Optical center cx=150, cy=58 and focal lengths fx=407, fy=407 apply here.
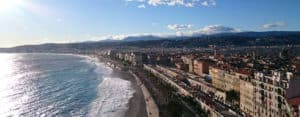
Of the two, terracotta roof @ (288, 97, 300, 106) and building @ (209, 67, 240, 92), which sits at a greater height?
terracotta roof @ (288, 97, 300, 106)

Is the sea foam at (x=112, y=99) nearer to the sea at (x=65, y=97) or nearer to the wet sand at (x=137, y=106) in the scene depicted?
the sea at (x=65, y=97)

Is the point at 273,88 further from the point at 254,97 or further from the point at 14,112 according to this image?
the point at 14,112

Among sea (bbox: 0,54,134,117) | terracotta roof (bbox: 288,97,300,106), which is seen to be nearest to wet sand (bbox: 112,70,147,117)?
sea (bbox: 0,54,134,117)

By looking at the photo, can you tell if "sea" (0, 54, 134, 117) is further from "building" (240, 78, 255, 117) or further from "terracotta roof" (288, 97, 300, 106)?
"terracotta roof" (288, 97, 300, 106)

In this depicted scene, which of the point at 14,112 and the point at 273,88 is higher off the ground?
the point at 273,88

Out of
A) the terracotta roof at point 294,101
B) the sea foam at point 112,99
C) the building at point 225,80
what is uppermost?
the terracotta roof at point 294,101

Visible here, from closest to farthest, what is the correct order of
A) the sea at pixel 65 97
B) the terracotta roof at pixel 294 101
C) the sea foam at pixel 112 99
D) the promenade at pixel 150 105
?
the terracotta roof at pixel 294 101 < the promenade at pixel 150 105 < the sea foam at pixel 112 99 < the sea at pixel 65 97

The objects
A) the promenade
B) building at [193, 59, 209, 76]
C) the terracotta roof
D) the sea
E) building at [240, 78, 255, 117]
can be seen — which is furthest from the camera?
building at [193, 59, 209, 76]

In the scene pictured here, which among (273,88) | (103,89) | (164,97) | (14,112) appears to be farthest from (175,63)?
(273,88)

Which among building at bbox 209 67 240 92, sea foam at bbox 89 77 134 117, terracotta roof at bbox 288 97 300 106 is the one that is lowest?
sea foam at bbox 89 77 134 117

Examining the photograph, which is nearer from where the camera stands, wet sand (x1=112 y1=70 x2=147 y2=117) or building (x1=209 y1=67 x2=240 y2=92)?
wet sand (x1=112 y1=70 x2=147 y2=117)

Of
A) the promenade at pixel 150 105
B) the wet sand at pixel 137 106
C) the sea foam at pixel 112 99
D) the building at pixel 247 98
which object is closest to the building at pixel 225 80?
the building at pixel 247 98
